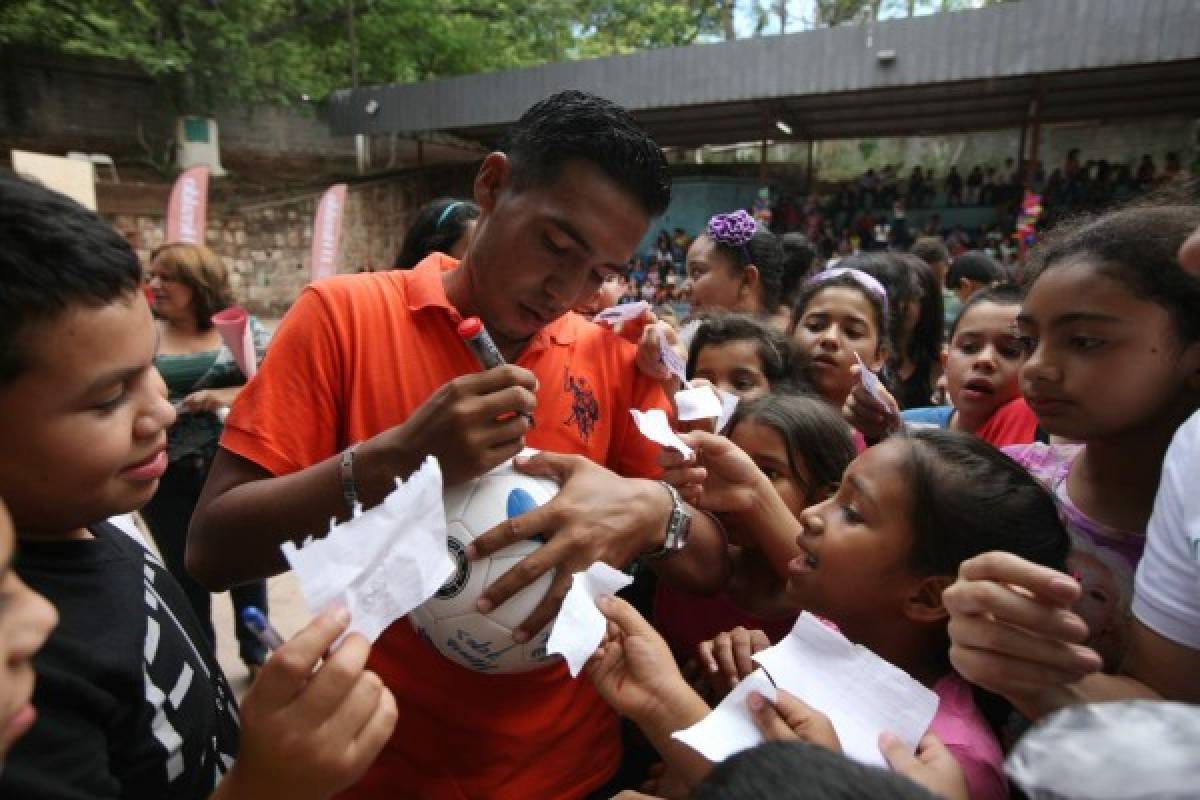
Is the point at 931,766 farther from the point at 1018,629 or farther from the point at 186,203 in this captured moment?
the point at 186,203

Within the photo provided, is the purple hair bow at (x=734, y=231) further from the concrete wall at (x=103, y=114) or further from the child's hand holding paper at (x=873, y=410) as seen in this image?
the concrete wall at (x=103, y=114)

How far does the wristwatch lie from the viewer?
55.7 inches

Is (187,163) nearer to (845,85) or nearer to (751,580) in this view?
(845,85)

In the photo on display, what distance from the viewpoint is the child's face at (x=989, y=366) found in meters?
2.46

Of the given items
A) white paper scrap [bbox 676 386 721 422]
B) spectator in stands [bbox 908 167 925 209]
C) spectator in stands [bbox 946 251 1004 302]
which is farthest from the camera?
spectator in stands [bbox 908 167 925 209]

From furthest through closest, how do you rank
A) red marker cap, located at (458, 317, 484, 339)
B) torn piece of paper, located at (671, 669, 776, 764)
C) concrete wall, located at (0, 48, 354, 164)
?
concrete wall, located at (0, 48, 354, 164) < red marker cap, located at (458, 317, 484, 339) < torn piece of paper, located at (671, 669, 776, 764)

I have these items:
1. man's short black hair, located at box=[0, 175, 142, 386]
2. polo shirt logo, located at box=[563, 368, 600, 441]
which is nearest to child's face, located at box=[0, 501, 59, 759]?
man's short black hair, located at box=[0, 175, 142, 386]

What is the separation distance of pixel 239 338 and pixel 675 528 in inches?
96.8

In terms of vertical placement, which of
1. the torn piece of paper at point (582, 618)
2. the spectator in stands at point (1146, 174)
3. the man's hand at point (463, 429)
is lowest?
the torn piece of paper at point (582, 618)

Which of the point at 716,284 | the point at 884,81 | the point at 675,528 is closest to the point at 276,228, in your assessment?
the point at 884,81

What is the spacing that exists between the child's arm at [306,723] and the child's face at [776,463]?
4.14 ft

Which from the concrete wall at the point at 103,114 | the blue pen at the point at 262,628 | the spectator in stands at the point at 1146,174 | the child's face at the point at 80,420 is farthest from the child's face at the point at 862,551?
the concrete wall at the point at 103,114

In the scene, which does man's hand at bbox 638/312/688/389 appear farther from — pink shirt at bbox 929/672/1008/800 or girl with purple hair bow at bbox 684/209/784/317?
girl with purple hair bow at bbox 684/209/784/317

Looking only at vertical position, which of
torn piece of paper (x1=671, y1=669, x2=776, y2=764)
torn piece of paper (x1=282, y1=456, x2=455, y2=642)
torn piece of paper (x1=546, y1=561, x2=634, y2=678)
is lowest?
torn piece of paper (x1=671, y1=669, x2=776, y2=764)
